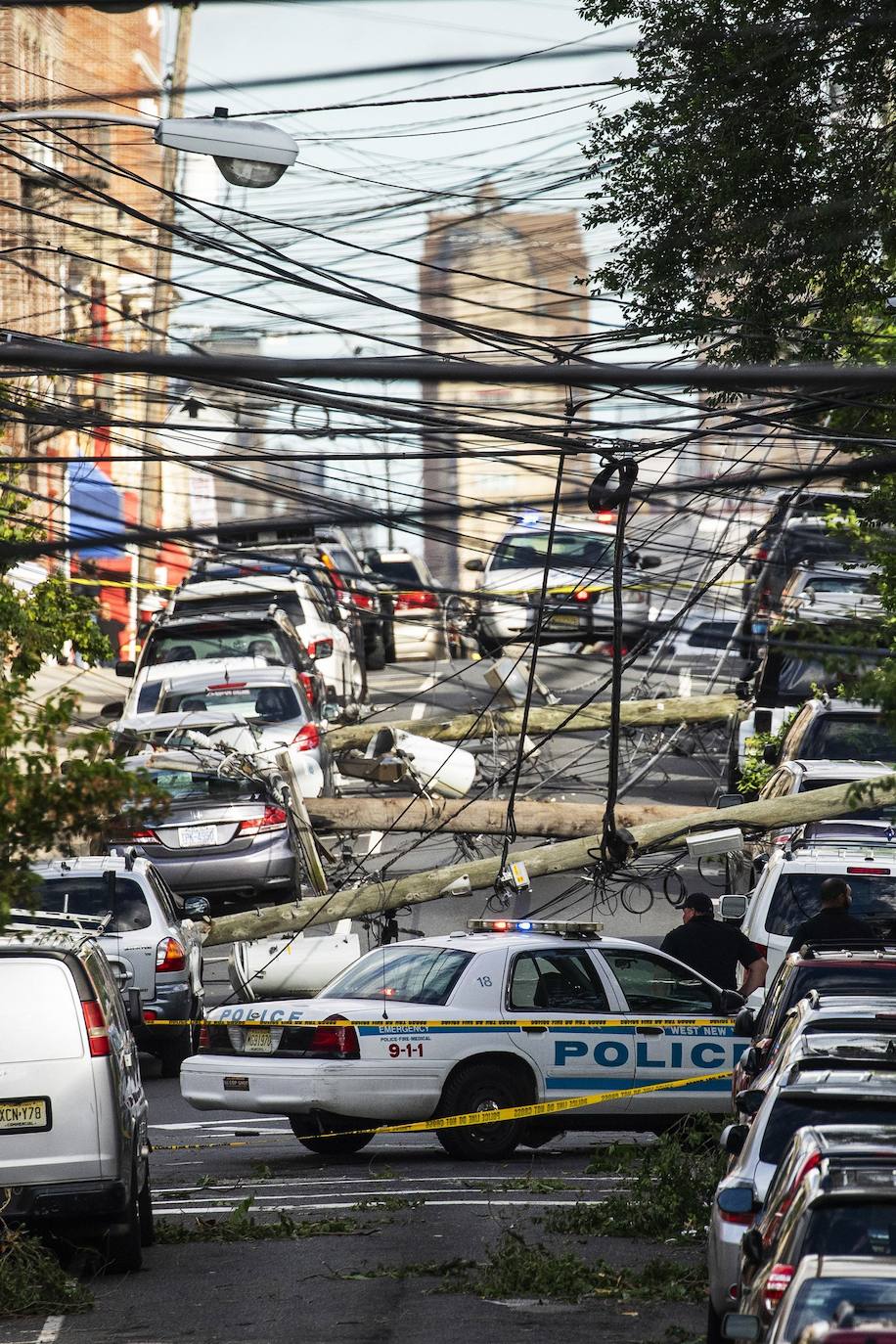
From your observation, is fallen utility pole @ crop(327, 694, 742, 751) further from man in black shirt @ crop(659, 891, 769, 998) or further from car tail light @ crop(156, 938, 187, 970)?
man in black shirt @ crop(659, 891, 769, 998)

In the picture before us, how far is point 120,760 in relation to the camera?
7352mm

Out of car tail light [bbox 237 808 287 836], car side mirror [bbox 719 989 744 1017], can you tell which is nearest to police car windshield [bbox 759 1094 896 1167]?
car side mirror [bbox 719 989 744 1017]

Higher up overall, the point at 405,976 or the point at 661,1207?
the point at 405,976

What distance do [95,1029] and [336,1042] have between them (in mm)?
3273

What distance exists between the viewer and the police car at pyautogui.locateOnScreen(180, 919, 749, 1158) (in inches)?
479

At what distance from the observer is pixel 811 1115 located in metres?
7.48

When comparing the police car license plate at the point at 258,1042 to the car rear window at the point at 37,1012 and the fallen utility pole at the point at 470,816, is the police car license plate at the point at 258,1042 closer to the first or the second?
the car rear window at the point at 37,1012

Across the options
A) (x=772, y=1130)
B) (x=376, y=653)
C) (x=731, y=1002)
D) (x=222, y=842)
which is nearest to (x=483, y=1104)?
(x=731, y=1002)

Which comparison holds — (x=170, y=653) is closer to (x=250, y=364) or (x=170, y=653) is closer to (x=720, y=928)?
(x=720, y=928)

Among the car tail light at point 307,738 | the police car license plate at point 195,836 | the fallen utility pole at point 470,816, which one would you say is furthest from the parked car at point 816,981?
the car tail light at point 307,738

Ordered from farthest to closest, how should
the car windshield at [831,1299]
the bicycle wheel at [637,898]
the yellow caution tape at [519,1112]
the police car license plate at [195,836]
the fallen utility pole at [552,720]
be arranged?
the fallen utility pole at [552,720]
the bicycle wheel at [637,898]
the police car license plate at [195,836]
the yellow caution tape at [519,1112]
the car windshield at [831,1299]

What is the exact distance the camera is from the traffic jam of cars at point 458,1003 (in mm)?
7109

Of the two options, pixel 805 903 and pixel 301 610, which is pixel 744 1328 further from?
pixel 301 610

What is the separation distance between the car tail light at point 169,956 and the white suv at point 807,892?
451cm
